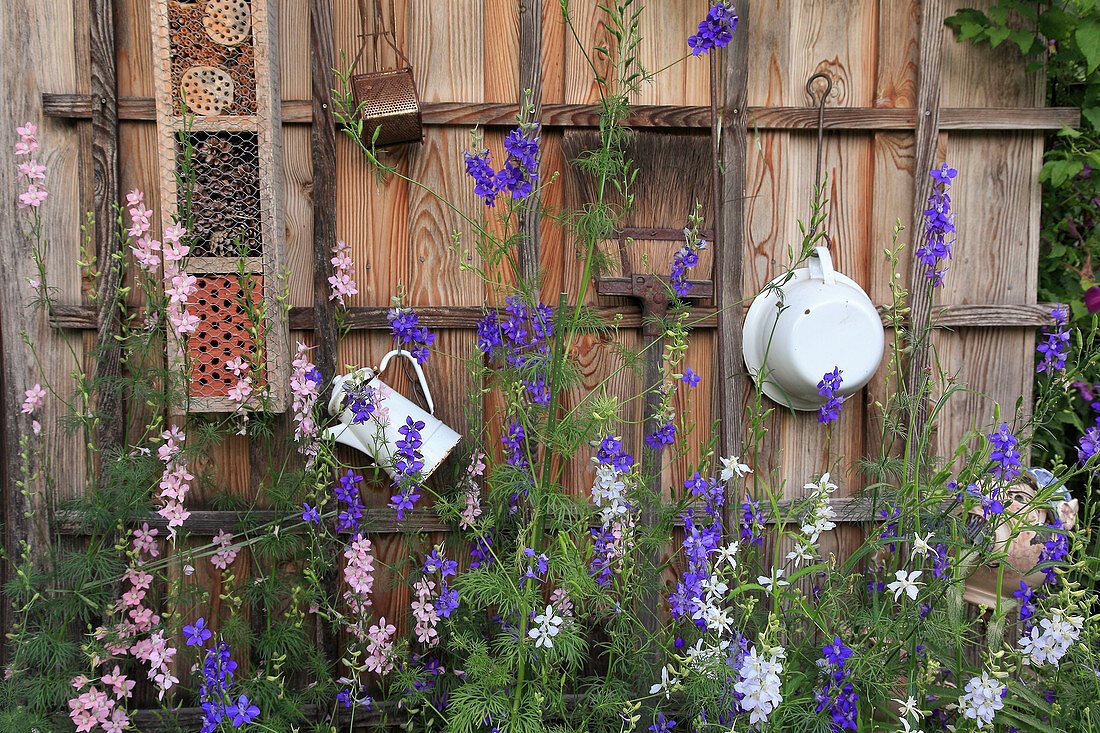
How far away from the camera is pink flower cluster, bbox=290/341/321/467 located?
2.02 meters

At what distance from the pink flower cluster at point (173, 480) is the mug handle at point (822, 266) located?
204cm

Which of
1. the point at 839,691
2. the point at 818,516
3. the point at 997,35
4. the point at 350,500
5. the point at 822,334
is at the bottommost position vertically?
the point at 839,691

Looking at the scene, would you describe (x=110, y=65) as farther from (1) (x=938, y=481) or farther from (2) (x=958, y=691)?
(2) (x=958, y=691)

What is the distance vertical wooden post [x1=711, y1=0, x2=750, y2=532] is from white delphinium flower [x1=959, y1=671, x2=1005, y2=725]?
0.91 m

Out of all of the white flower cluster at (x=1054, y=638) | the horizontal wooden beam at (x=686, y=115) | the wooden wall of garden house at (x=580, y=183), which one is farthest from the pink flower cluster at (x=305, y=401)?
the white flower cluster at (x=1054, y=638)

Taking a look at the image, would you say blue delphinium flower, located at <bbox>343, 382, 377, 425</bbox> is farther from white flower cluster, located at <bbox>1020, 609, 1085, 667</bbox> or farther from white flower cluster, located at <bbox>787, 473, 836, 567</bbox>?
white flower cluster, located at <bbox>1020, 609, 1085, 667</bbox>

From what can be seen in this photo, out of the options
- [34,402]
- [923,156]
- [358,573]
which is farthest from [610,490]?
[34,402]

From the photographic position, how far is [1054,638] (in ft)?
4.74

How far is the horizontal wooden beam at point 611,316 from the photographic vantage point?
219 centimetres

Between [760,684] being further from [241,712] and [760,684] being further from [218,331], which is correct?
[218,331]

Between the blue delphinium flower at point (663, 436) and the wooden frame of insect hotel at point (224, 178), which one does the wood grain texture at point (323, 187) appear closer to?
the wooden frame of insect hotel at point (224, 178)

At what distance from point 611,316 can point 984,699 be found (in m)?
1.41

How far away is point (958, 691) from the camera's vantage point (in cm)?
163

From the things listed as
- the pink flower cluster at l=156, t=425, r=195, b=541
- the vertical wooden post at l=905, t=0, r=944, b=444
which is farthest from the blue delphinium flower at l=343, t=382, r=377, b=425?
the vertical wooden post at l=905, t=0, r=944, b=444
